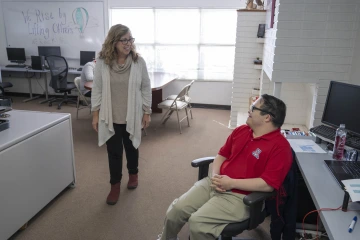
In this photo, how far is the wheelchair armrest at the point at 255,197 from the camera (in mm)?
1551

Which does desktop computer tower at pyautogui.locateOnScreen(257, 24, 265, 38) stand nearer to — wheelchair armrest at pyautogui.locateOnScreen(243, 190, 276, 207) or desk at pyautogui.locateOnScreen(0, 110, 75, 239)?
desk at pyautogui.locateOnScreen(0, 110, 75, 239)

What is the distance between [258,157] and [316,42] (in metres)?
1.50

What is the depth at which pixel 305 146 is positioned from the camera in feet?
7.00

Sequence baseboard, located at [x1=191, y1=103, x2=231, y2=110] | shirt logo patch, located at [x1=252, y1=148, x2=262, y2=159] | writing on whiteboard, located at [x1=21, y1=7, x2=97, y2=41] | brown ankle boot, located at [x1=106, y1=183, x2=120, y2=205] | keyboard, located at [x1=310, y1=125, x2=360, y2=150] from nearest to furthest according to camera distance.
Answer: shirt logo patch, located at [x1=252, y1=148, x2=262, y2=159] < keyboard, located at [x1=310, y1=125, x2=360, y2=150] < brown ankle boot, located at [x1=106, y1=183, x2=120, y2=205] < baseboard, located at [x1=191, y1=103, x2=231, y2=110] < writing on whiteboard, located at [x1=21, y1=7, x2=97, y2=41]

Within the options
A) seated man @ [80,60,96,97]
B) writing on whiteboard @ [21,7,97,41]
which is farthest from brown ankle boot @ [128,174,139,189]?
writing on whiteboard @ [21,7,97,41]

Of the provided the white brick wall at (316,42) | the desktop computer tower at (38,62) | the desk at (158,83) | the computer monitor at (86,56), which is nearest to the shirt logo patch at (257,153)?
the white brick wall at (316,42)

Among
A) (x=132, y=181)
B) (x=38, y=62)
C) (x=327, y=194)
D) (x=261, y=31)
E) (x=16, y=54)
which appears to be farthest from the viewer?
(x=16, y=54)

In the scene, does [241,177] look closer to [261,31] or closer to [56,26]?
[261,31]

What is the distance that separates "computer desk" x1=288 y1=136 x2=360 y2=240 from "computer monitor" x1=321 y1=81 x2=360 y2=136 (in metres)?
0.25

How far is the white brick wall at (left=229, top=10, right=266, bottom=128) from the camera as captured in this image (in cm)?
437

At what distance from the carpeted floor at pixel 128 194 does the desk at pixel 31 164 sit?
15cm

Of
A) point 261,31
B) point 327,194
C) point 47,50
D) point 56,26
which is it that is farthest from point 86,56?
point 327,194

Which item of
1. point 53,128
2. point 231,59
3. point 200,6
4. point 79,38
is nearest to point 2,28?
point 79,38

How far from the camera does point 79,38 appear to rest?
635cm
